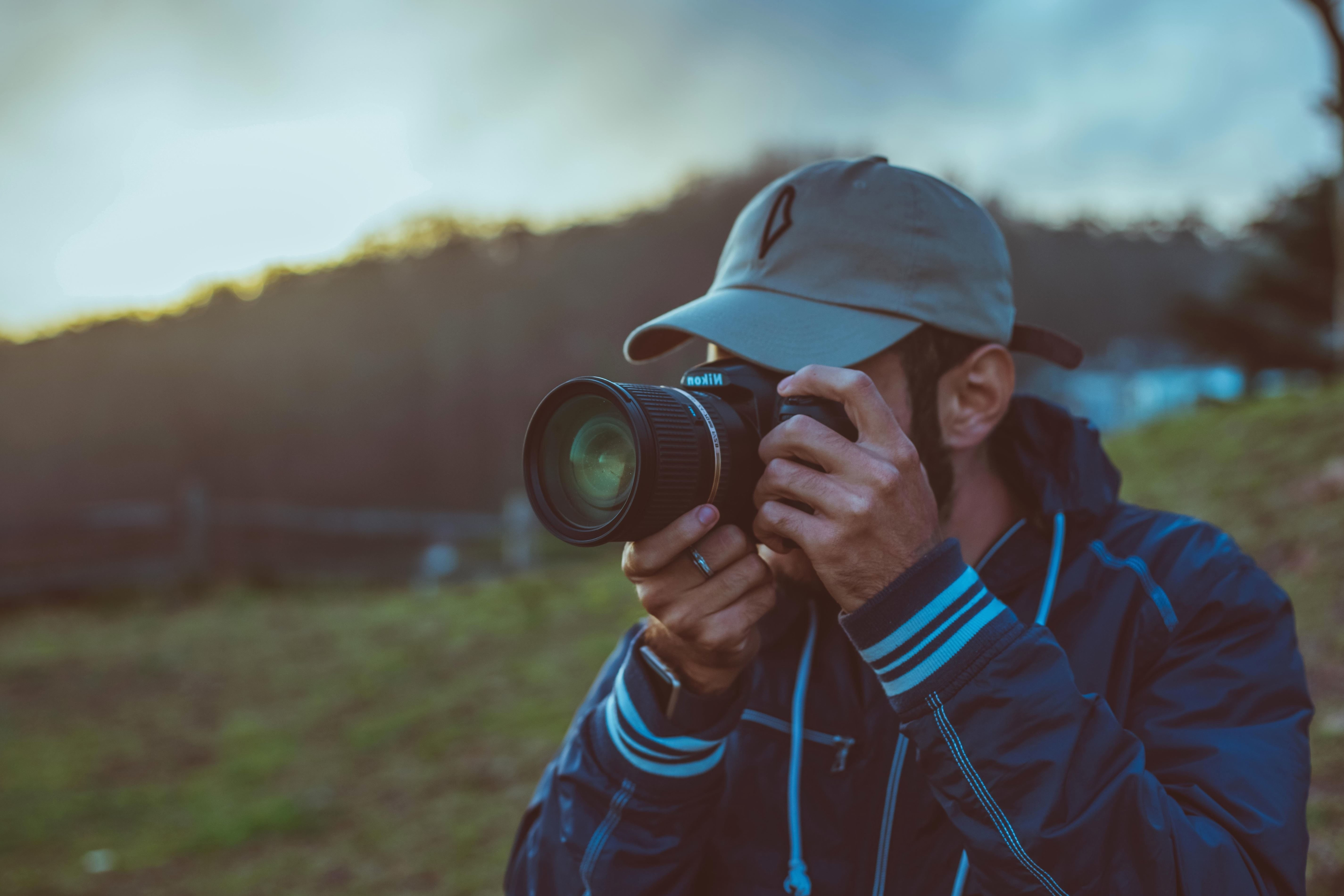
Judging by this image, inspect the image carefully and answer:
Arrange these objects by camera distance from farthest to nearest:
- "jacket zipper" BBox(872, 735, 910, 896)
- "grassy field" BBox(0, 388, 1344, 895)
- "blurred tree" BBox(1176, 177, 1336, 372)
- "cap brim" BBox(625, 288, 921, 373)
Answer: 1. "blurred tree" BBox(1176, 177, 1336, 372)
2. "grassy field" BBox(0, 388, 1344, 895)
3. "cap brim" BBox(625, 288, 921, 373)
4. "jacket zipper" BBox(872, 735, 910, 896)

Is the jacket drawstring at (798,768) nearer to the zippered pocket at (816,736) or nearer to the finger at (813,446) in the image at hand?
the zippered pocket at (816,736)

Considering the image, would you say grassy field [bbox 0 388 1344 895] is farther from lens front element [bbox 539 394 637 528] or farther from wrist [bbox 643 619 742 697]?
lens front element [bbox 539 394 637 528]

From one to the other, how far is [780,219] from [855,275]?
0.18 metres

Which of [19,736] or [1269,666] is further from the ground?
[19,736]

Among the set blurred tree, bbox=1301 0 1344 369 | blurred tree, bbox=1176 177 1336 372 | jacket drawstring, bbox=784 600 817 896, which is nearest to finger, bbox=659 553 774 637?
jacket drawstring, bbox=784 600 817 896

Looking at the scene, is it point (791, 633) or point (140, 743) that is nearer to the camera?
point (791, 633)

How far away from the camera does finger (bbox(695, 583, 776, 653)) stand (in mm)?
1121

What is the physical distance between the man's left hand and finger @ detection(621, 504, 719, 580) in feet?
0.23

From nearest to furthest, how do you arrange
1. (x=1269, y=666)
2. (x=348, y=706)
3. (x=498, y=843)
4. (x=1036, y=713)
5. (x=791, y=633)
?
(x=1036, y=713), (x=1269, y=666), (x=791, y=633), (x=498, y=843), (x=348, y=706)

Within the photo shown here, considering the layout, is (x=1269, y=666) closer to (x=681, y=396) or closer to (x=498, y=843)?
(x=681, y=396)

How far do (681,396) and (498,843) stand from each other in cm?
276

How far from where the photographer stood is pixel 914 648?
3.17 feet

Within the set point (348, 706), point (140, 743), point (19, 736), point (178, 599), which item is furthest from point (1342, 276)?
point (178, 599)

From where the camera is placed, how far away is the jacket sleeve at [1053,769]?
0.92 m
